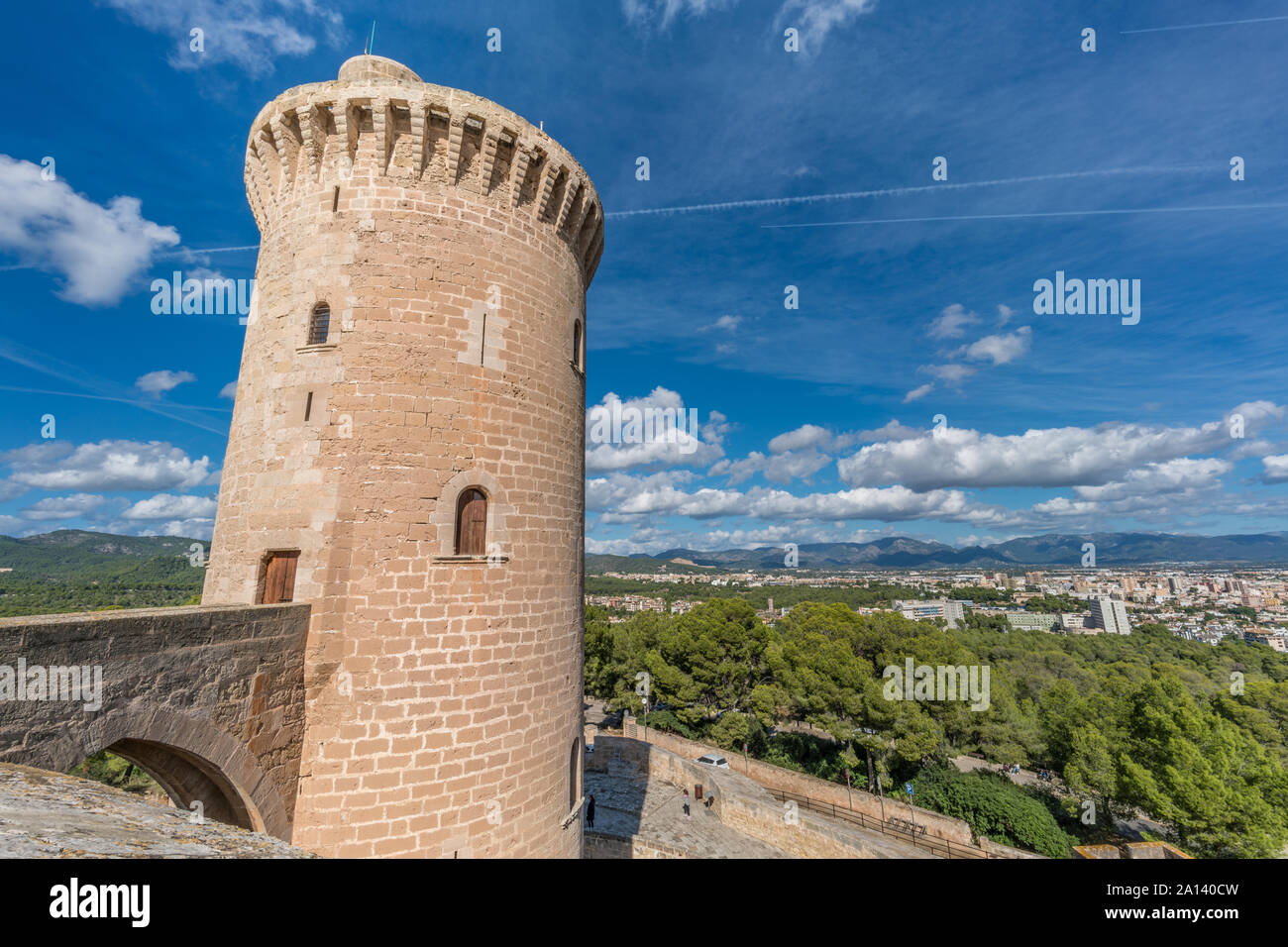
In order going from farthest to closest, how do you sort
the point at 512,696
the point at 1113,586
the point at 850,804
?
the point at 1113,586, the point at 850,804, the point at 512,696

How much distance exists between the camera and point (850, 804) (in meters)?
25.3

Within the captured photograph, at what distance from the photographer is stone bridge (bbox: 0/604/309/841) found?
4.25m

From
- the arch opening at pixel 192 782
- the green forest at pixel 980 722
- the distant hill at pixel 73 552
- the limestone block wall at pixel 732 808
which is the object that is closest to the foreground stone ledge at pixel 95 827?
the arch opening at pixel 192 782

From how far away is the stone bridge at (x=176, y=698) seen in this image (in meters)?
4.25

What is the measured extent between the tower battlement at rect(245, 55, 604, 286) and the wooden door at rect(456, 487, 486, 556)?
174 inches

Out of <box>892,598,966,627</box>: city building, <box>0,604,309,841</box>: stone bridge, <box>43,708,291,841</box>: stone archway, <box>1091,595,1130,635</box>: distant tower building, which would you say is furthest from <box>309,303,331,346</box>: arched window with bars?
<box>1091,595,1130,635</box>: distant tower building

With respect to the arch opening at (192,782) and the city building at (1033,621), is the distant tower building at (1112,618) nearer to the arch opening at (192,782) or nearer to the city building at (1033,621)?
the city building at (1033,621)

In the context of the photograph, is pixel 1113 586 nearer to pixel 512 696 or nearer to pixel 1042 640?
pixel 1042 640

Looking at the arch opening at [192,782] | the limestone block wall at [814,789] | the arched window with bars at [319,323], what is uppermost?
the arched window with bars at [319,323]

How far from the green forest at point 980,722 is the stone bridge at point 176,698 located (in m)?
27.4

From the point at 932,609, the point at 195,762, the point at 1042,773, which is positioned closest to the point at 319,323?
the point at 195,762

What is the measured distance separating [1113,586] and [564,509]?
19337 centimetres

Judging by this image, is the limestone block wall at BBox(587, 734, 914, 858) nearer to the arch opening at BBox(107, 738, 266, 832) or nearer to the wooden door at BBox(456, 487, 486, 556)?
the arch opening at BBox(107, 738, 266, 832)
